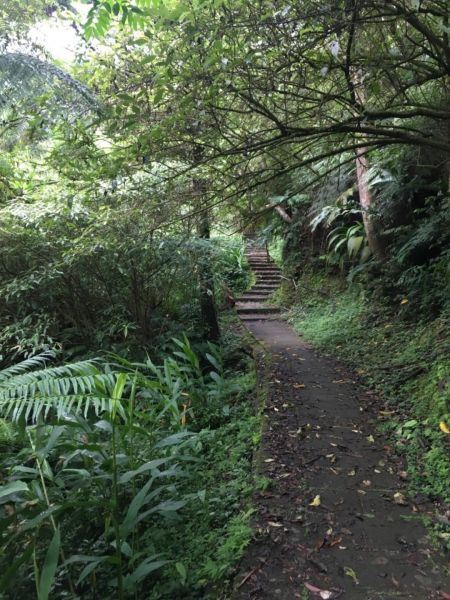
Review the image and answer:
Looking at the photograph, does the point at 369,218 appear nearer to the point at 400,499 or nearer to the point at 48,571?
the point at 400,499

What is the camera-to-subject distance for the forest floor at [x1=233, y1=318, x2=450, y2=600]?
7.01 feet

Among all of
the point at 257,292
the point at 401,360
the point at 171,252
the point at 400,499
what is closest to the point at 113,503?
the point at 400,499

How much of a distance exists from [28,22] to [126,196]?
5.80 ft

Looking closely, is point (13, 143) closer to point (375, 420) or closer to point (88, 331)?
point (88, 331)

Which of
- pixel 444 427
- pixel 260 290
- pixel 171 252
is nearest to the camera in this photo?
pixel 444 427

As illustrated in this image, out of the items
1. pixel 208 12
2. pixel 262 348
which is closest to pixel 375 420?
pixel 262 348

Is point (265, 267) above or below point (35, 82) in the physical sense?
below

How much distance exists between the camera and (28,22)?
12.1 feet

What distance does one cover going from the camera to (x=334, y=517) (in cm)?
263

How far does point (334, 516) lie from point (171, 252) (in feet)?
11.7

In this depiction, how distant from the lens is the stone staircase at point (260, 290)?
9.39 m

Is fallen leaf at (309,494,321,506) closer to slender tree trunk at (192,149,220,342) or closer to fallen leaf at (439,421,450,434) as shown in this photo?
fallen leaf at (439,421,450,434)

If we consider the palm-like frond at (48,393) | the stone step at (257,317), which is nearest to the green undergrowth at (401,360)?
the stone step at (257,317)

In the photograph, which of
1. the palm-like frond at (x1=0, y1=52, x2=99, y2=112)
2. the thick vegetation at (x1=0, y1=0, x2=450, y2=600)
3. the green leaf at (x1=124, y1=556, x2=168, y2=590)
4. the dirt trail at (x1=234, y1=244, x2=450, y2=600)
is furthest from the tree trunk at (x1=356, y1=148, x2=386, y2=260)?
the green leaf at (x1=124, y1=556, x2=168, y2=590)
